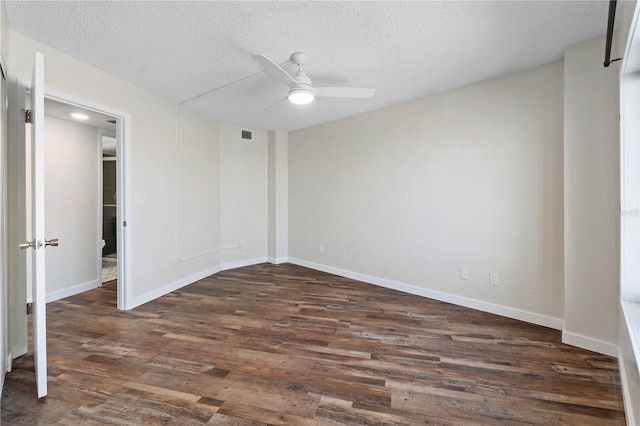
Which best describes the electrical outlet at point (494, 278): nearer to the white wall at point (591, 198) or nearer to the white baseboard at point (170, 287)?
the white wall at point (591, 198)

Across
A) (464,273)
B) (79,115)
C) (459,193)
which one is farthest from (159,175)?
(464,273)

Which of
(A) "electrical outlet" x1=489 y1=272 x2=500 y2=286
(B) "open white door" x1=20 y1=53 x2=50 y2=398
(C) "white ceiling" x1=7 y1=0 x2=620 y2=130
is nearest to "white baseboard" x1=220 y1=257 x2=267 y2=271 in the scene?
(C) "white ceiling" x1=7 y1=0 x2=620 y2=130

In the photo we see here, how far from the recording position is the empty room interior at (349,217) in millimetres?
1708

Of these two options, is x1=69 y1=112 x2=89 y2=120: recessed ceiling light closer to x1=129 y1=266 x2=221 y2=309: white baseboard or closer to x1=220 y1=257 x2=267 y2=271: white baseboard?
x1=129 y1=266 x2=221 y2=309: white baseboard

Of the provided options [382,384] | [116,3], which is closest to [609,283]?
[382,384]

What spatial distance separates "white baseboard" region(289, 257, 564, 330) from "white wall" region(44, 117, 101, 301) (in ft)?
10.6

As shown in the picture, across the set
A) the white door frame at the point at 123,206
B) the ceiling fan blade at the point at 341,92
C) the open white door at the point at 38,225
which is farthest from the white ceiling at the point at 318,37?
the open white door at the point at 38,225

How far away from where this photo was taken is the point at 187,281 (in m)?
3.93

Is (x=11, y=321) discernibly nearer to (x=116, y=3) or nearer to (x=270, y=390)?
(x=270, y=390)

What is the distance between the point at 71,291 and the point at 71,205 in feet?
3.45

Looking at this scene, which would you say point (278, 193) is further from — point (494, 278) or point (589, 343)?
point (589, 343)

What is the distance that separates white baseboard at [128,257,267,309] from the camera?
3.20 meters

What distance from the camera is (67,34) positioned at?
214cm

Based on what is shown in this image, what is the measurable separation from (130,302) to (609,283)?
4.23m
